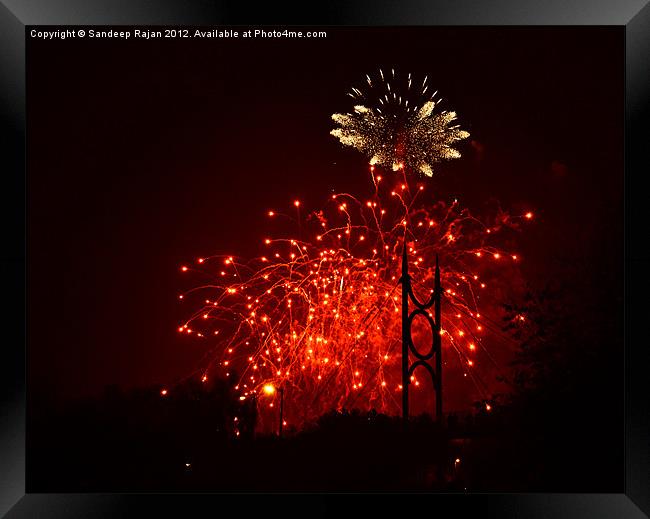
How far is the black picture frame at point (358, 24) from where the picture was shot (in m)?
2.88

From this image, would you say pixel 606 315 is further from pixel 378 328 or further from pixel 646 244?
pixel 378 328

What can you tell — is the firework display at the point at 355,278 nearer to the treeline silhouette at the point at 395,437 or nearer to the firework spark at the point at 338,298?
the firework spark at the point at 338,298

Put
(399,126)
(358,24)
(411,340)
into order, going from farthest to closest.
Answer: (399,126) → (411,340) → (358,24)

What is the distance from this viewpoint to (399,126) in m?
3.15

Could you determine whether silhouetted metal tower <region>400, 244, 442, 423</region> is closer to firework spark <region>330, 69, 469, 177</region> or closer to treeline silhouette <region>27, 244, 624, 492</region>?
treeline silhouette <region>27, 244, 624, 492</region>

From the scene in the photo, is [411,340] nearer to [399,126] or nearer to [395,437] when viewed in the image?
[395,437]

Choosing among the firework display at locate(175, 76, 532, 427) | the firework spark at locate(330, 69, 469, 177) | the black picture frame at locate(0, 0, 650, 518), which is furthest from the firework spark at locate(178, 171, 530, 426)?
the black picture frame at locate(0, 0, 650, 518)

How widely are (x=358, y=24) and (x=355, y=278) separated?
1143mm

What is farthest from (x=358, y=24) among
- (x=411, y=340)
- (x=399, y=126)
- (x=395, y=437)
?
(x=395, y=437)

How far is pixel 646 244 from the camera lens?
2.88 m

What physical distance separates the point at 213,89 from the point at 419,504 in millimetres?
2095

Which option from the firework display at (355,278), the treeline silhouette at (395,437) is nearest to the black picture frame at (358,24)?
the treeline silhouette at (395,437)

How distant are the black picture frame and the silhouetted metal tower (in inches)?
17.4

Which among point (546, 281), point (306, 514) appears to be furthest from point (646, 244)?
point (306, 514)
